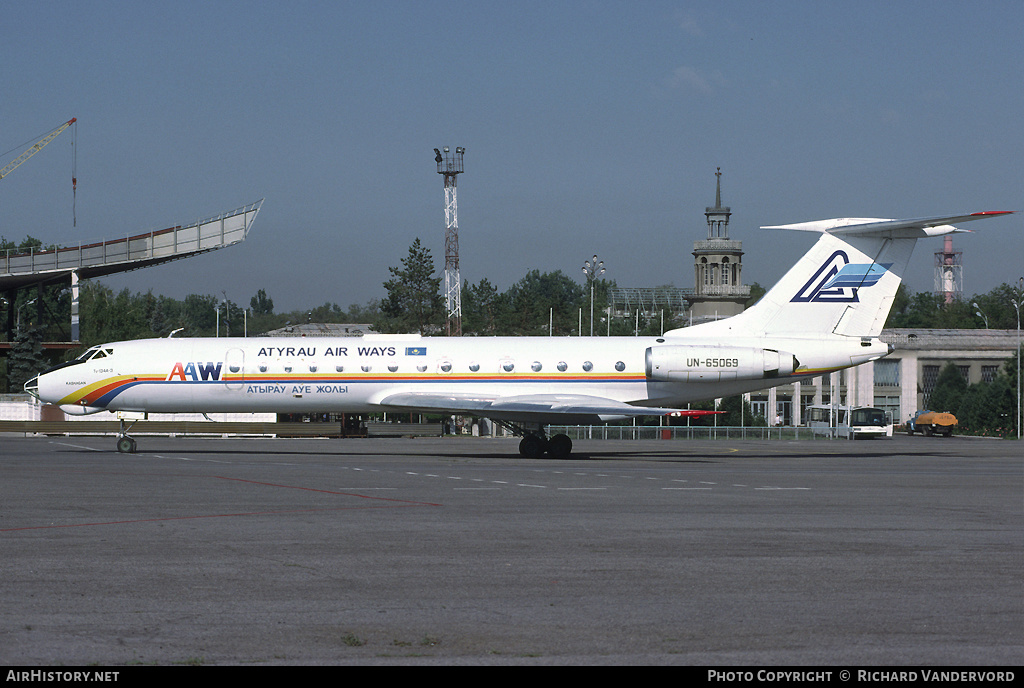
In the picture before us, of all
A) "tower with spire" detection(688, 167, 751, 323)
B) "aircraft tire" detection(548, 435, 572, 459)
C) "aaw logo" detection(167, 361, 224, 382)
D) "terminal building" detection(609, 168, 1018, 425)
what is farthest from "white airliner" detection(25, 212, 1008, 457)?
"tower with spire" detection(688, 167, 751, 323)

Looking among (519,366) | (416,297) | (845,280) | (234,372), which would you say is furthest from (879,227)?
(416,297)

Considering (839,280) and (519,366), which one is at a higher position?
(839,280)

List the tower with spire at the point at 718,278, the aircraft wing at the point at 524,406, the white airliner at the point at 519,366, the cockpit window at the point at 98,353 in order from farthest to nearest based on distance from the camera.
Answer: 1. the tower with spire at the point at 718,278
2. the cockpit window at the point at 98,353
3. the white airliner at the point at 519,366
4. the aircraft wing at the point at 524,406

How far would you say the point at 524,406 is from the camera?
2844cm

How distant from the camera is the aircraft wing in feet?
91.8

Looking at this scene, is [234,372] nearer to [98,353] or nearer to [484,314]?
[98,353]

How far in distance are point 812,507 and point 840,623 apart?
8.21 meters

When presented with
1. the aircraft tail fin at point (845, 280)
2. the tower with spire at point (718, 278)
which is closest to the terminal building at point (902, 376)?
the tower with spire at point (718, 278)

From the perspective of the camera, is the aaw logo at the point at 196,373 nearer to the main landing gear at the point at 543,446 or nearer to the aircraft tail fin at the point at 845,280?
the main landing gear at the point at 543,446

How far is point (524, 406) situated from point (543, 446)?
1.94 meters

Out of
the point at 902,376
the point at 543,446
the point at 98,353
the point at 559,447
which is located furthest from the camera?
the point at 902,376

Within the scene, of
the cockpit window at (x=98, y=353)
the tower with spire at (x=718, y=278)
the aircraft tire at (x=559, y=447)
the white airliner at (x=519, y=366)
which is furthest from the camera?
the tower with spire at (x=718, y=278)

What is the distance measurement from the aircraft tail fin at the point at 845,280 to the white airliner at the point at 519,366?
0.03m

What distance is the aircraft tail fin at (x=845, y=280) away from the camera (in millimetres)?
30234
